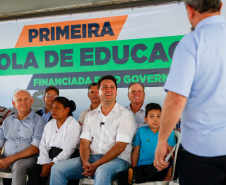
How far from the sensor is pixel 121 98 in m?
4.22

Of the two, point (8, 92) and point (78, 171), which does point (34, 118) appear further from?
point (8, 92)

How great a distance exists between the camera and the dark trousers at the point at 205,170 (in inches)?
48.8

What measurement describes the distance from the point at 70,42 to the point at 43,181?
2269 millimetres

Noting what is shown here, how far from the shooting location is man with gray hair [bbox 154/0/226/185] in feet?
4.12

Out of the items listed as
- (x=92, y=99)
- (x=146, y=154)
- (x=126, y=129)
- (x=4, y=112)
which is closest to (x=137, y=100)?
(x=92, y=99)

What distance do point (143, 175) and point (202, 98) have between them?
1.63m

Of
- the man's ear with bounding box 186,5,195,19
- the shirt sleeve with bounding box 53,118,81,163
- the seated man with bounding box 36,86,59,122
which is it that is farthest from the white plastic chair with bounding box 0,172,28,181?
the man's ear with bounding box 186,5,195,19

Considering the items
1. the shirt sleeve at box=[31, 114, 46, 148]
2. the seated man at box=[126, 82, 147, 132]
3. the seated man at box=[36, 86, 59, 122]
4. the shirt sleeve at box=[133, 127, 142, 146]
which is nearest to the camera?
the shirt sleeve at box=[133, 127, 142, 146]

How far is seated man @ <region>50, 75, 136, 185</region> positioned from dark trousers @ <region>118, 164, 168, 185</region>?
8cm

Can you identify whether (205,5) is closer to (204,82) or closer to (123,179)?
(204,82)

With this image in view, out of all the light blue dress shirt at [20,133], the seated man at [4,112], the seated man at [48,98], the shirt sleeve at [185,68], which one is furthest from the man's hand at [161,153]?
the seated man at [4,112]

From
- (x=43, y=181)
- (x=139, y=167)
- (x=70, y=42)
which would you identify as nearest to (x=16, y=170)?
(x=43, y=181)

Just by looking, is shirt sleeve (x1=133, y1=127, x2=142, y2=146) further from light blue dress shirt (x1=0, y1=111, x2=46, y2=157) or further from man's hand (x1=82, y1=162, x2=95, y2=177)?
light blue dress shirt (x1=0, y1=111, x2=46, y2=157)

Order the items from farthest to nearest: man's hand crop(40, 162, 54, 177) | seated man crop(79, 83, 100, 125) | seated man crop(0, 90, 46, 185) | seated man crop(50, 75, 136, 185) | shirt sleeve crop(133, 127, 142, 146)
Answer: seated man crop(79, 83, 100, 125)
seated man crop(0, 90, 46, 185)
man's hand crop(40, 162, 54, 177)
shirt sleeve crop(133, 127, 142, 146)
seated man crop(50, 75, 136, 185)
